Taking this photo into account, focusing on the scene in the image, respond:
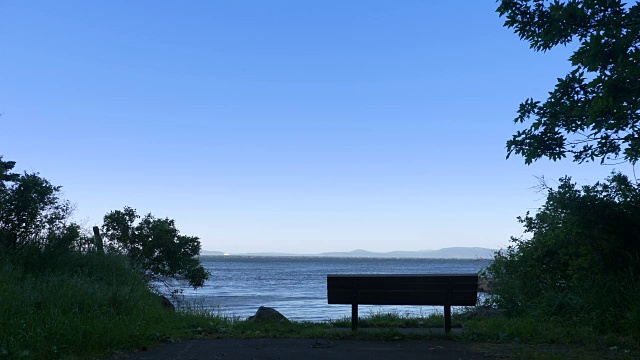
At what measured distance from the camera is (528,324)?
9.20 meters

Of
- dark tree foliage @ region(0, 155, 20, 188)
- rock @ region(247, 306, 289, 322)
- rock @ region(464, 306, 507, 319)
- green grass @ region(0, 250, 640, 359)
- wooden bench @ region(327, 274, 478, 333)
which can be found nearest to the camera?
green grass @ region(0, 250, 640, 359)

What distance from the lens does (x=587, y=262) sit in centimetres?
1006

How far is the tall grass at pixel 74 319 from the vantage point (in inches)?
278

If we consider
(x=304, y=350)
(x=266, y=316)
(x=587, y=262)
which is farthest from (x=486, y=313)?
(x=304, y=350)

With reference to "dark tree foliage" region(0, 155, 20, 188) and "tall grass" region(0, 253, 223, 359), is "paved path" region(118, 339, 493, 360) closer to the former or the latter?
"tall grass" region(0, 253, 223, 359)

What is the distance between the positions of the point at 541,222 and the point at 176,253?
53.5 feet

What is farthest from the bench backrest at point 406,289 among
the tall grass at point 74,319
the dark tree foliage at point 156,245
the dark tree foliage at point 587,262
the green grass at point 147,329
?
the dark tree foliage at point 156,245

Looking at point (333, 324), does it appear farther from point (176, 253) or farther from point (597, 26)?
point (176, 253)

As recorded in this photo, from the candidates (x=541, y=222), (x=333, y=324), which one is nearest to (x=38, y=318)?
(x=333, y=324)

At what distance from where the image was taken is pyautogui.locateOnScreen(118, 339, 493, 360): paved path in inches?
289

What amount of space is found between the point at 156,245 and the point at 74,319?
17001 millimetres

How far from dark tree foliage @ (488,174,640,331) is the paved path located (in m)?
2.87

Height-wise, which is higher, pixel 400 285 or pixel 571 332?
pixel 400 285

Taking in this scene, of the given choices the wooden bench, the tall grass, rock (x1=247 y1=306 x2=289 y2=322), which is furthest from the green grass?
rock (x1=247 y1=306 x2=289 y2=322)
